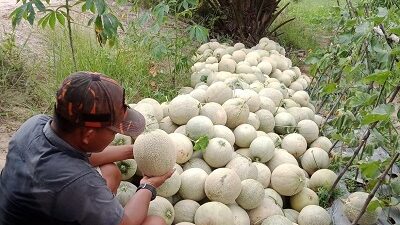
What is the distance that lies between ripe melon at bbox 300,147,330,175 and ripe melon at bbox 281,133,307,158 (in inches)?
1.7

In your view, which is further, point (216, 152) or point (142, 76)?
point (142, 76)

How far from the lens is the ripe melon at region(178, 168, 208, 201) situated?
280 cm

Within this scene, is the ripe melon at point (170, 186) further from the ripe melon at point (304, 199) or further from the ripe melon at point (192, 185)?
the ripe melon at point (304, 199)

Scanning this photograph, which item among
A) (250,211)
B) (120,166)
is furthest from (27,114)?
(250,211)

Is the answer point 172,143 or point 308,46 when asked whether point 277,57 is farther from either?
point 172,143

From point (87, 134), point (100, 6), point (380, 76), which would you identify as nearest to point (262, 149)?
point (380, 76)

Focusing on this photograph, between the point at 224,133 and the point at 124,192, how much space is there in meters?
0.84

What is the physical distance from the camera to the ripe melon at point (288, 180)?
3029 mm

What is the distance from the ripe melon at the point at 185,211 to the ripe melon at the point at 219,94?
102 centimetres

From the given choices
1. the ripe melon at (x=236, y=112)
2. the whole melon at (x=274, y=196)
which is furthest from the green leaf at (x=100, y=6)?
the whole melon at (x=274, y=196)

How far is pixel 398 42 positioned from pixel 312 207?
1.06 m

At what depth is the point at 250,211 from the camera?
2.92 meters

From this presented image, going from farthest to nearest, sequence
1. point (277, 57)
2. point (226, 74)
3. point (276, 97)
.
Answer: point (277, 57)
point (226, 74)
point (276, 97)

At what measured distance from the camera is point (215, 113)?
3320mm
